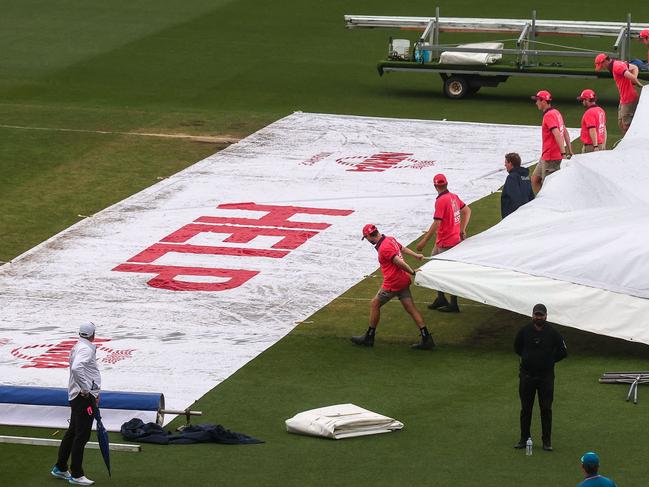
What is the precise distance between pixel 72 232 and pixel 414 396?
9.25 m

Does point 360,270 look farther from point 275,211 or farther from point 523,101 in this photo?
point 523,101

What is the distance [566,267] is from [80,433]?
682 centimetres

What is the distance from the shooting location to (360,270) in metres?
23.5

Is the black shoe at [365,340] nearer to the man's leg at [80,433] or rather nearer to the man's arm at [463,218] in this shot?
the man's arm at [463,218]

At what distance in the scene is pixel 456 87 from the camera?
3516cm

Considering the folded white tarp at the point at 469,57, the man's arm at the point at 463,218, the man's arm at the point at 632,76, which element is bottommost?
the man's arm at the point at 463,218

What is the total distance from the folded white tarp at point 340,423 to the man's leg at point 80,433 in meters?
2.35

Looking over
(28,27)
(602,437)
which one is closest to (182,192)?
(602,437)

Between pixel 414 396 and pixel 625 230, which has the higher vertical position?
pixel 625 230

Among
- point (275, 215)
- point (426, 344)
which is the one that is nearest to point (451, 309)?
point (426, 344)

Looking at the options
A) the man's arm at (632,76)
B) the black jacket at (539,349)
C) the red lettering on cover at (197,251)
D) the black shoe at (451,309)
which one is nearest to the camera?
the black jacket at (539,349)

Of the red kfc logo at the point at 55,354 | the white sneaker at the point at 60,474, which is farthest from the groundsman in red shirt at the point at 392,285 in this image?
the white sneaker at the point at 60,474

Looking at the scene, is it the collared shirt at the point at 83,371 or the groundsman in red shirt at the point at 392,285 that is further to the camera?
the groundsman in red shirt at the point at 392,285

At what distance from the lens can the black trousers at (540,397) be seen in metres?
16.4
